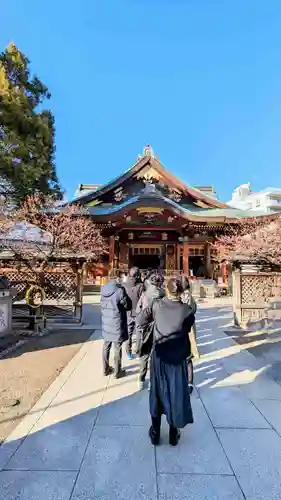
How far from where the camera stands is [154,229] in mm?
19312

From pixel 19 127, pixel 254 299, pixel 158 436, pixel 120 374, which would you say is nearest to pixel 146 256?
pixel 254 299

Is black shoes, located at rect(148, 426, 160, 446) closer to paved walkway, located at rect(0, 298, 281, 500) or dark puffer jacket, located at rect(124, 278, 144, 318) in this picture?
paved walkway, located at rect(0, 298, 281, 500)

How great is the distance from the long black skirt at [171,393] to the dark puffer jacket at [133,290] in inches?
114

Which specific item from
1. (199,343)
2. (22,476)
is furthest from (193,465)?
(199,343)

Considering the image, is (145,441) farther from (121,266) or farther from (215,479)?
(121,266)

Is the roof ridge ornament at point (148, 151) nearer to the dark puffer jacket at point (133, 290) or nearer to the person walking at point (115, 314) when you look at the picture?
the dark puffer jacket at point (133, 290)

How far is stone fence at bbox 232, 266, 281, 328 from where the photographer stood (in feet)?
28.7

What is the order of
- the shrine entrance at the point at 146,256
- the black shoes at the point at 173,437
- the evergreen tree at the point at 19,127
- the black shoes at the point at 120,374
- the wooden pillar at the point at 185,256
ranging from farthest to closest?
the shrine entrance at the point at 146,256, the wooden pillar at the point at 185,256, the evergreen tree at the point at 19,127, the black shoes at the point at 120,374, the black shoes at the point at 173,437

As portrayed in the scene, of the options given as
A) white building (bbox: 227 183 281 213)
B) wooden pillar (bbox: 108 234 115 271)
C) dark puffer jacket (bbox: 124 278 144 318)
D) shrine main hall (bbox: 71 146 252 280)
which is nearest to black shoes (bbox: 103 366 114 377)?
dark puffer jacket (bbox: 124 278 144 318)

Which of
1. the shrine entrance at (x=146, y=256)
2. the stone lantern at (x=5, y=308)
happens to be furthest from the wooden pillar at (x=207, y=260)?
the stone lantern at (x=5, y=308)

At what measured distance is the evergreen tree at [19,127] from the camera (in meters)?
8.14

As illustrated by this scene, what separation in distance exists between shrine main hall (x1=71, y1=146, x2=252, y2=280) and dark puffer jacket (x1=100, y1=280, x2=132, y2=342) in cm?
1312

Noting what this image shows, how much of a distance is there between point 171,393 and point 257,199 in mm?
60440

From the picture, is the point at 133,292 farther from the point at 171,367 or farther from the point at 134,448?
the point at 134,448
